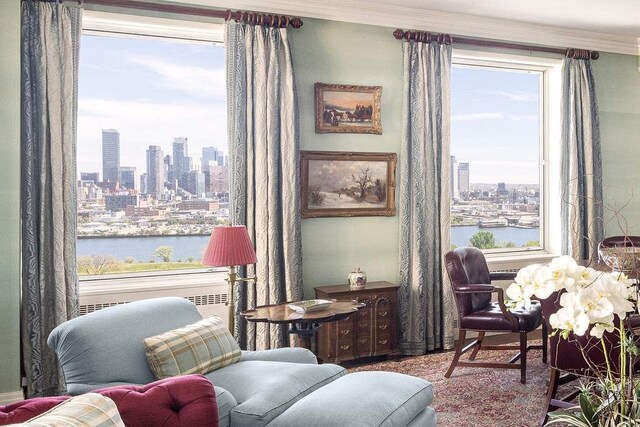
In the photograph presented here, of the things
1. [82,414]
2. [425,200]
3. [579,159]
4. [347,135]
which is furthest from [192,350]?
[579,159]

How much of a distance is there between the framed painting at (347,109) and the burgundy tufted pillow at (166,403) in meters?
3.42

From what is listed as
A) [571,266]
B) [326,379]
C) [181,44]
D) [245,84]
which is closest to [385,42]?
[245,84]

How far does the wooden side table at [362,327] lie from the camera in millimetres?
4746

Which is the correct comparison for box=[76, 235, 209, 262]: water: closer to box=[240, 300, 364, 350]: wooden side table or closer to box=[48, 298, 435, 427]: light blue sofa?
box=[240, 300, 364, 350]: wooden side table

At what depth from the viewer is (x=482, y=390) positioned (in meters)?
4.26

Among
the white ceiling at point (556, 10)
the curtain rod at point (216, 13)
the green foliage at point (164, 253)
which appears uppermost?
the white ceiling at point (556, 10)

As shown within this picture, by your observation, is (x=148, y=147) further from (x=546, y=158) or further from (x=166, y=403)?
(x=546, y=158)

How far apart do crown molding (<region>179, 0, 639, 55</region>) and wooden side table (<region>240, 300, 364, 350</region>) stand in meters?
2.41

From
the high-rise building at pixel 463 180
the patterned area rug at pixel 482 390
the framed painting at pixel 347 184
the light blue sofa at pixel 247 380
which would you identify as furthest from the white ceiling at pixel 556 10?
the light blue sofa at pixel 247 380

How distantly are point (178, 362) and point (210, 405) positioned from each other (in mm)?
969

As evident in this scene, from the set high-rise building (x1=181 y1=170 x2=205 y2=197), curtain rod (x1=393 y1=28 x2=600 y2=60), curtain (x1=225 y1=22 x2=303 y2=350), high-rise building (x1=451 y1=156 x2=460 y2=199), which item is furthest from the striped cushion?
high-rise building (x1=451 y1=156 x2=460 y2=199)

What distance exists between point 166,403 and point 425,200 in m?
3.87

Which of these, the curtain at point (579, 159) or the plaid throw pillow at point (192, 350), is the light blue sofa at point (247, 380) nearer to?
the plaid throw pillow at point (192, 350)

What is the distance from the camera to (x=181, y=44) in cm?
498
